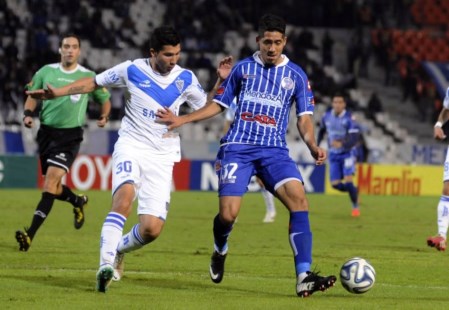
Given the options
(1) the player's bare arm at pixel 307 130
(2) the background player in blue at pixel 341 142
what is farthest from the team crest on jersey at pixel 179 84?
(2) the background player in blue at pixel 341 142

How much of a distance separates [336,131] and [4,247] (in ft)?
32.8

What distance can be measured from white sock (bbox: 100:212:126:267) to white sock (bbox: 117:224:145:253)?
63 cm

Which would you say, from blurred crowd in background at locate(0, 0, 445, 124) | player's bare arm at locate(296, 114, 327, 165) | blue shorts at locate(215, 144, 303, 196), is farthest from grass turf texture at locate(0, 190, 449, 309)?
blurred crowd in background at locate(0, 0, 445, 124)

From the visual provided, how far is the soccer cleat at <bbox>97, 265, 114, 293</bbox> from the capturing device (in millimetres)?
9203

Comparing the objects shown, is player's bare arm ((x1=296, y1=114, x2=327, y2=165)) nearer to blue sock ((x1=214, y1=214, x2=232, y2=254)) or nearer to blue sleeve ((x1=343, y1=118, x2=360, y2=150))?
blue sock ((x1=214, y1=214, x2=232, y2=254))

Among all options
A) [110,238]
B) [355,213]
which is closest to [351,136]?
[355,213]

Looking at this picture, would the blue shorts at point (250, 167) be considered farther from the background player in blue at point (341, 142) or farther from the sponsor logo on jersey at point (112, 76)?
the background player in blue at point (341, 142)

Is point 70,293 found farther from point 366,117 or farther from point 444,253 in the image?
point 366,117

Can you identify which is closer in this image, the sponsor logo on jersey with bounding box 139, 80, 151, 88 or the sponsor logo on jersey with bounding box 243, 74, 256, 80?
the sponsor logo on jersey with bounding box 243, 74, 256, 80

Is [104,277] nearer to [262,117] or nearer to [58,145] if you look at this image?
[262,117]

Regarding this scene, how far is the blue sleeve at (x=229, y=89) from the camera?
32.9 ft

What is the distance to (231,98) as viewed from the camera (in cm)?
1006

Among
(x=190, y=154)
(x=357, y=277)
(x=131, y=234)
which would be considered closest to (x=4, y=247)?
(x=131, y=234)

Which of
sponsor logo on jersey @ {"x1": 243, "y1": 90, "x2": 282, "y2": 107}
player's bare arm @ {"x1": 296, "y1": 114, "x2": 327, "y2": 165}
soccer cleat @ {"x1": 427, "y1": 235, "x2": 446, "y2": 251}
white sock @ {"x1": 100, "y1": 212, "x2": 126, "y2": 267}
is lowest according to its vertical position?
soccer cleat @ {"x1": 427, "y1": 235, "x2": 446, "y2": 251}
